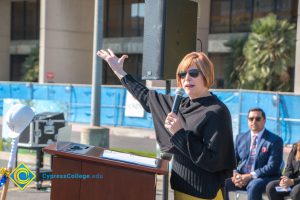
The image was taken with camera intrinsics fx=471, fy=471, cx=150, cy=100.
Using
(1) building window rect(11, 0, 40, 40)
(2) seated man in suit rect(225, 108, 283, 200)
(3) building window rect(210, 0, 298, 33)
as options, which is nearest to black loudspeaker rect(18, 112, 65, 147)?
(2) seated man in suit rect(225, 108, 283, 200)

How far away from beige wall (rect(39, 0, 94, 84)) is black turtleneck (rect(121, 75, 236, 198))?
80.6 feet

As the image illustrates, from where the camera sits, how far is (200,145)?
9.20 ft

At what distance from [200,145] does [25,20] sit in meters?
37.3

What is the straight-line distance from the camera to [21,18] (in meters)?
38.2

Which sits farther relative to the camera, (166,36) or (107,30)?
(107,30)

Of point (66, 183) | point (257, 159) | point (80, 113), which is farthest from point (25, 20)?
point (66, 183)

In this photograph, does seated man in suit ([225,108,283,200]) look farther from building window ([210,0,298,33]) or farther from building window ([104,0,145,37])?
building window ([104,0,145,37])

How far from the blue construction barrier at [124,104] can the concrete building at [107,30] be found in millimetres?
4647

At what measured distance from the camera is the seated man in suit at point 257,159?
5.84 metres

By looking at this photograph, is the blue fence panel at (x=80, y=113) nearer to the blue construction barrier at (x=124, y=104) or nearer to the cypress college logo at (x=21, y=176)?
the blue construction barrier at (x=124, y=104)

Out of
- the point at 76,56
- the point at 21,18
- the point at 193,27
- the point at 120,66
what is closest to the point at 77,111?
the point at 76,56

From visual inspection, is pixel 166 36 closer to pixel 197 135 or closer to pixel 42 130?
pixel 197 135

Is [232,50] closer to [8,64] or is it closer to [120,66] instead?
[8,64]

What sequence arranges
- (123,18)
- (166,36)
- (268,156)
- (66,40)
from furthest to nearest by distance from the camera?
(123,18), (66,40), (268,156), (166,36)
